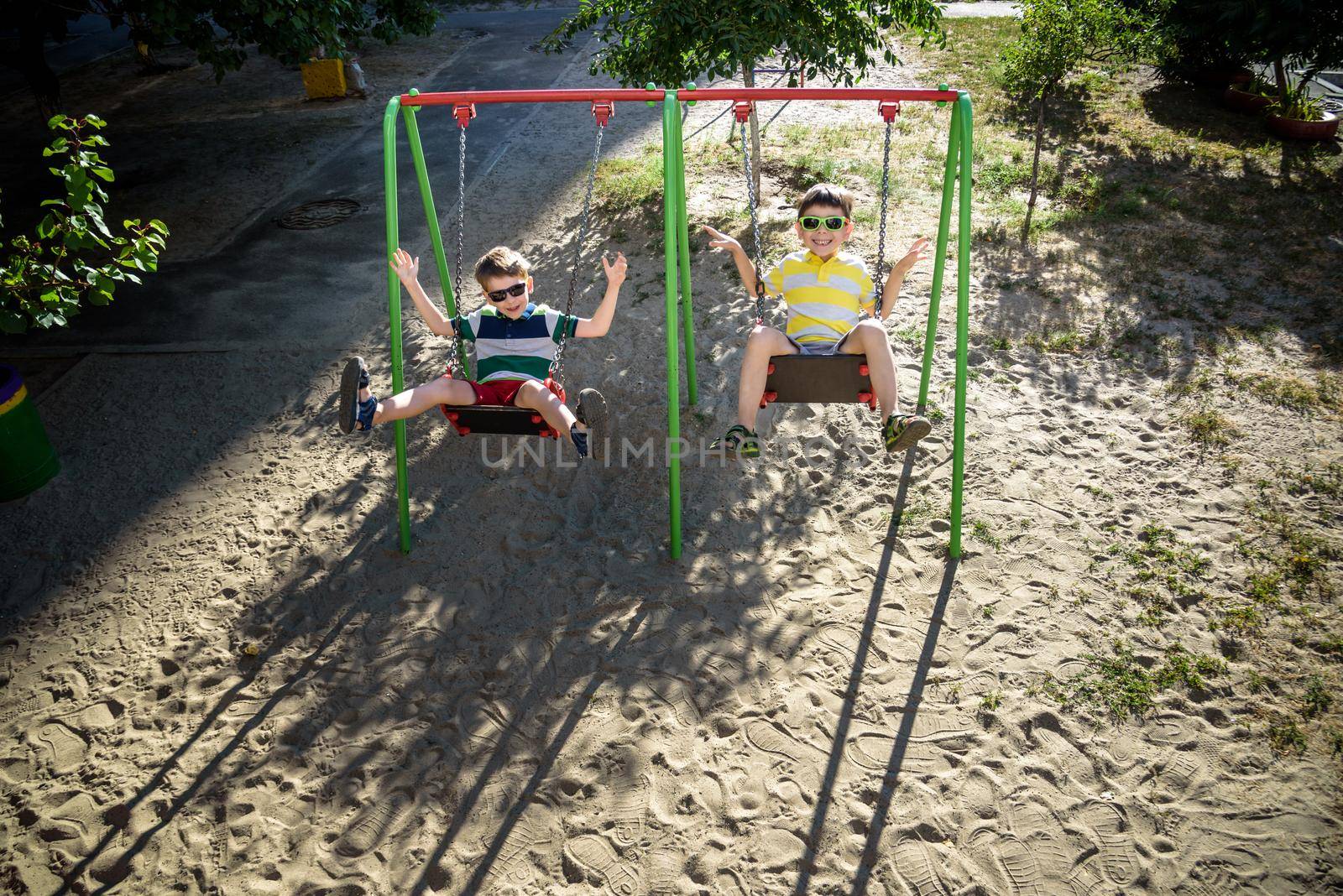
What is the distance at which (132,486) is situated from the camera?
4.82 m

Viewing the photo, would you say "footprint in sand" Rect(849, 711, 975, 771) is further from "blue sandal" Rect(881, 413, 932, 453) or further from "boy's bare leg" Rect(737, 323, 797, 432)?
"boy's bare leg" Rect(737, 323, 797, 432)

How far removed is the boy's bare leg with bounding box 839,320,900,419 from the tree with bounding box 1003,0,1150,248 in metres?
3.63

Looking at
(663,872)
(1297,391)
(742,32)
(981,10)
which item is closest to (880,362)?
(663,872)

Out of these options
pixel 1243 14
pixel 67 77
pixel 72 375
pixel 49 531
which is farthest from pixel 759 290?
pixel 67 77

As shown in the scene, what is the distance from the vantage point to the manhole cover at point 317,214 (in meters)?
8.01

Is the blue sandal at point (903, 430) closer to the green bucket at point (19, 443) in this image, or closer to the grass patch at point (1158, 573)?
the grass patch at point (1158, 573)

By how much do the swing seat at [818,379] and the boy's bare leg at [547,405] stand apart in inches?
37.3

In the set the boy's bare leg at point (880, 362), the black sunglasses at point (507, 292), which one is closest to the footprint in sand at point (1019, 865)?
the boy's bare leg at point (880, 362)

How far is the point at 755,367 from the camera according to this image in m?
4.06

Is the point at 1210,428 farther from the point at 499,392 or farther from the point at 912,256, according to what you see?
the point at 499,392

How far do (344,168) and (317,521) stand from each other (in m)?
6.14

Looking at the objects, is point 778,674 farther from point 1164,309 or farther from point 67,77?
point 67,77

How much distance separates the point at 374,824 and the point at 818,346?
2.87 m

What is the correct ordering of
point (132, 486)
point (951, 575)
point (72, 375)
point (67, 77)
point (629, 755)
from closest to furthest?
point (629, 755)
point (951, 575)
point (132, 486)
point (72, 375)
point (67, 77)
